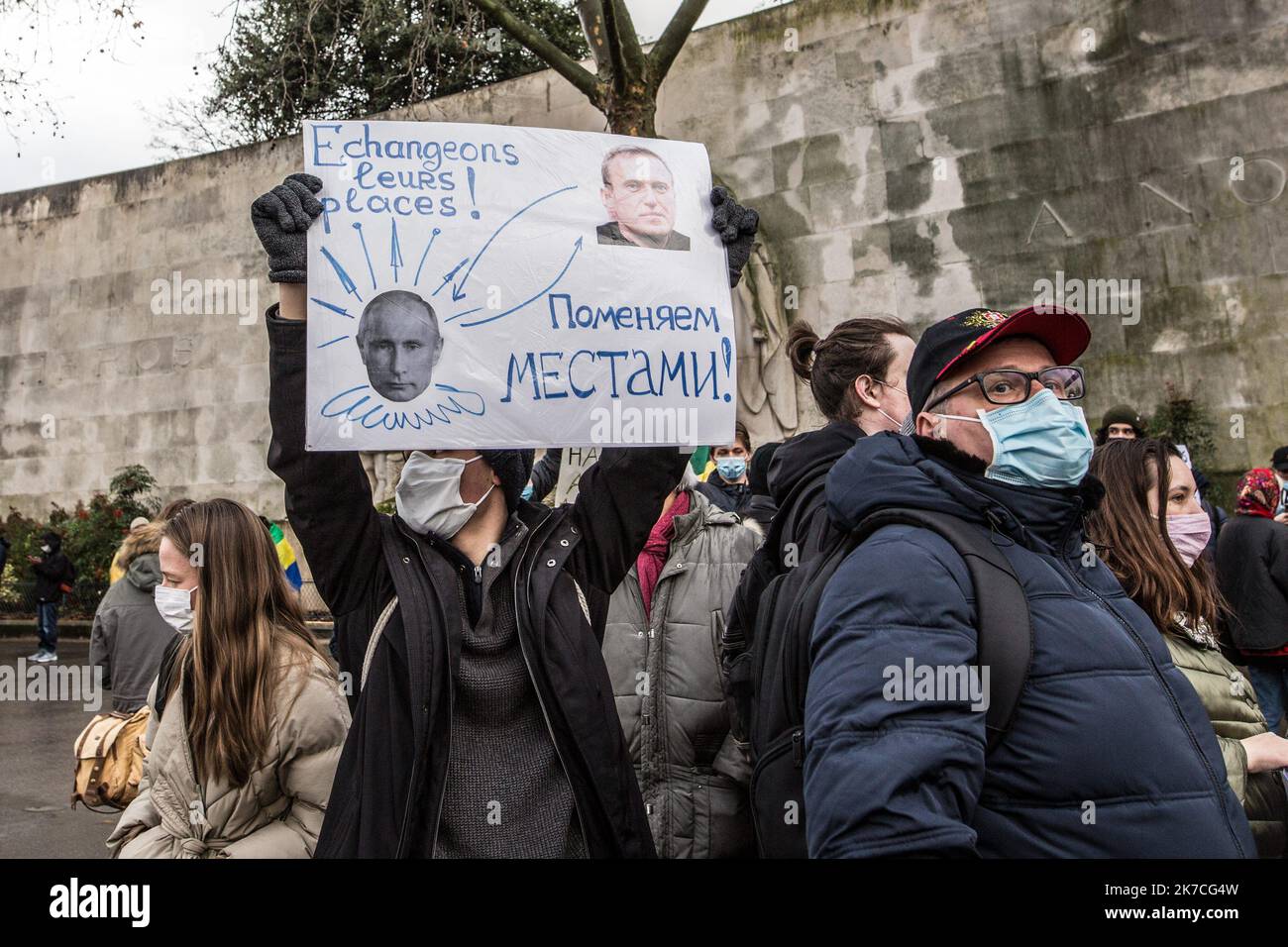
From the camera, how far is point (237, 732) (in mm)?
2719

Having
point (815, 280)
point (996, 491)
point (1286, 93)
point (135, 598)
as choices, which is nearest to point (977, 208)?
point (815, 280)

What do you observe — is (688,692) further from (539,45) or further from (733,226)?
(539,45)

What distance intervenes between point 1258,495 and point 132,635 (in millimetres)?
5949

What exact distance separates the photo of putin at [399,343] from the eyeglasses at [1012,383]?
3.94ft

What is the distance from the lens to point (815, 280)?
11.3 meters

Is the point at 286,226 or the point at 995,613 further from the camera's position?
the point at 286,226

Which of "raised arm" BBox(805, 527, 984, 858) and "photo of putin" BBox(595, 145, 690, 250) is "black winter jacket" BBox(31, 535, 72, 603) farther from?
"raised arm" BBox(805, 527, 984, 858)

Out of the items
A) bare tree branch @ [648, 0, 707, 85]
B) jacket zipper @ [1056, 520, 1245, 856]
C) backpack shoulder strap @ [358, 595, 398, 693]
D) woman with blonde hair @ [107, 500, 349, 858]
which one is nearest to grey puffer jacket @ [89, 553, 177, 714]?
woman with blonde hair @ [107, 500, 349, 858]

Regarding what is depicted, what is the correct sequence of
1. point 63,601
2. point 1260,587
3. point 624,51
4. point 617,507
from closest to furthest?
1. point 617,507
2. point 1260,587
3. point 624,51
4. point 63,601

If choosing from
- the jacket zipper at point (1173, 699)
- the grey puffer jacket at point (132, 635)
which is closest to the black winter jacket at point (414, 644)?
the jacket zipper at point (1173, 699)

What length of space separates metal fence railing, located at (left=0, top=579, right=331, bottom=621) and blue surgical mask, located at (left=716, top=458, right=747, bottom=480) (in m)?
9.34

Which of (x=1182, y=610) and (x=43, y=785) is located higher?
(x=1182, y=610)

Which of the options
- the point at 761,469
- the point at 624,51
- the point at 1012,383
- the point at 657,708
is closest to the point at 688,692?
the point at 657,708

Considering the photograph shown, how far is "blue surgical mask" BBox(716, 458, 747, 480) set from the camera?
17.8 feet
